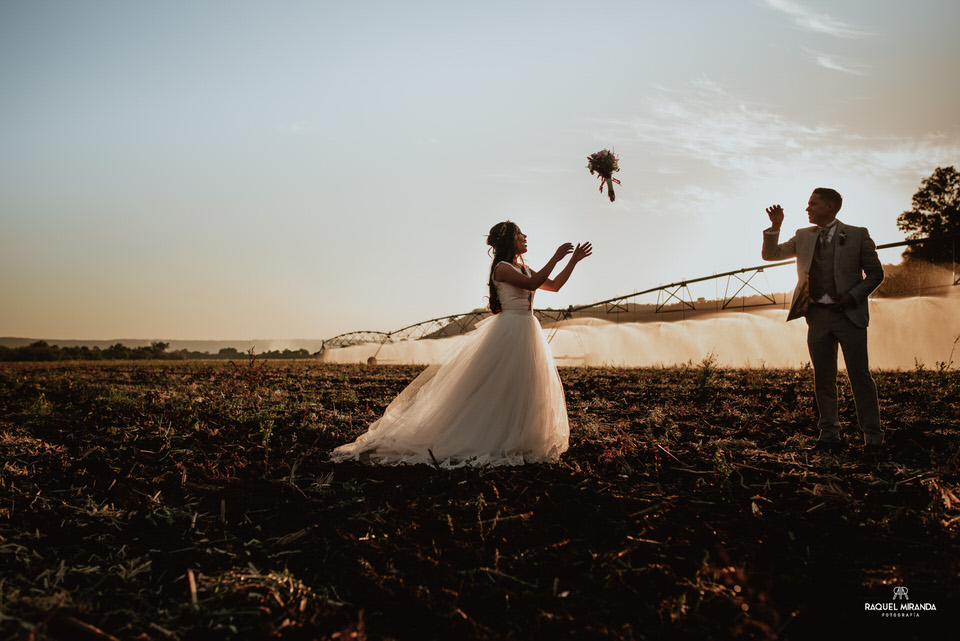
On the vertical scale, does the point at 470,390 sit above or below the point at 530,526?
above

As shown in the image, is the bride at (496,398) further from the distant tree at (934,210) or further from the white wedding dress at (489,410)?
the distant tree at (934,210)

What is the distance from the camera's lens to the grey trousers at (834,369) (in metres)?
5.10

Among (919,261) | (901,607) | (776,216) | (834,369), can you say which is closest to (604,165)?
(776,216)

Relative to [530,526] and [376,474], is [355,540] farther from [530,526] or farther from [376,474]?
[376,474]

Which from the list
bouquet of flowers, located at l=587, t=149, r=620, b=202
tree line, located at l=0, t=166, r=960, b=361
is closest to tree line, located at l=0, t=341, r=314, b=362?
tree line, located at l=0, t=166, r=960, b=361

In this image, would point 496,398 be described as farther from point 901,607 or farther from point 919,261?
point 919,261

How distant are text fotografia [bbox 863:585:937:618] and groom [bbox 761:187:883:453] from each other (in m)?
3.08

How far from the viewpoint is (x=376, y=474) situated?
4.47 metres

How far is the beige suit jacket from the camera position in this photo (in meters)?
5.25

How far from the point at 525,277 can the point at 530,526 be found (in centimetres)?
298

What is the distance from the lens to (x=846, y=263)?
5.41 meters

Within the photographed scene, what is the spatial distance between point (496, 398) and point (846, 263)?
3967mm

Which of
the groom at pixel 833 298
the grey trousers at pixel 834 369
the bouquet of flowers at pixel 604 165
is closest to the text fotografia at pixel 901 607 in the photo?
the groom at pixel 833 298

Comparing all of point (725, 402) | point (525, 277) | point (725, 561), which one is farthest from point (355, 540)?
point (725, 402)
